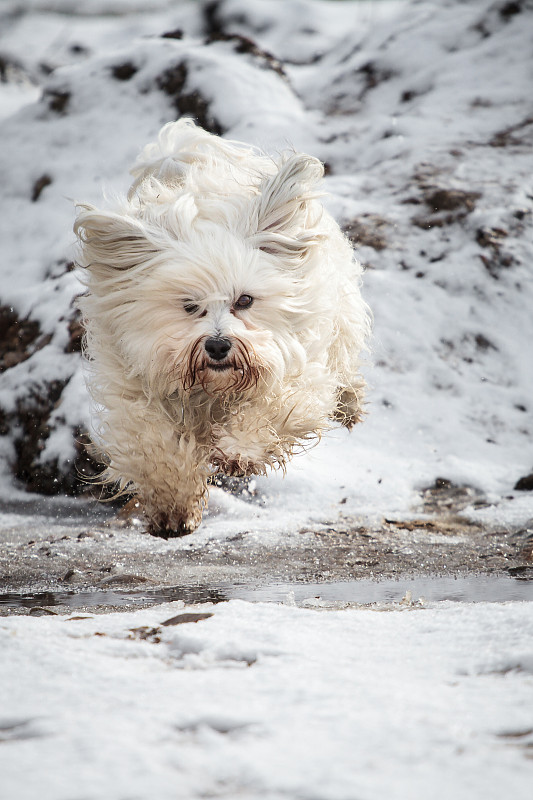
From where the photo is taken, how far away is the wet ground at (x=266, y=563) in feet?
8.93

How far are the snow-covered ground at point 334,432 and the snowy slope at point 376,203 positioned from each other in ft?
0.08

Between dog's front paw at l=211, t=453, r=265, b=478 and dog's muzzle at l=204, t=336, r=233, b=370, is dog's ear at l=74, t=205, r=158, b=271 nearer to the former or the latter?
dog's muzzle at l=204, t=336, r=233, b=370

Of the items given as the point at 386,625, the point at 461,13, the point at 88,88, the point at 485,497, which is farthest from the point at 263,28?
the point at 386,625

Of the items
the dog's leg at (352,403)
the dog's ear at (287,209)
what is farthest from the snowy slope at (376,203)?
the dog's ear at (287,209)

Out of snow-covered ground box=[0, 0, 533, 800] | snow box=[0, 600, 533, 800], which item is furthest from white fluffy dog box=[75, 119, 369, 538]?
snow box=[0, 600, 533, 800]

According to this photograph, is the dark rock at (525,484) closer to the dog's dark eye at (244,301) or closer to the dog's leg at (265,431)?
the dog's leg at (265,431)

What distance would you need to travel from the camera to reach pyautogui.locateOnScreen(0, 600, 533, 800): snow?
1112 millimetres

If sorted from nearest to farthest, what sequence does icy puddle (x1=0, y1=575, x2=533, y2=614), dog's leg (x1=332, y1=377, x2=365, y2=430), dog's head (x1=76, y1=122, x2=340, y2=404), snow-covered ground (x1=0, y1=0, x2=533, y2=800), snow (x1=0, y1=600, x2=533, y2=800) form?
snow (x1=0, y1=600, x2=533, y2=800), snow-covered ground (x1=0, y1=0, x2=533, y2=800), icy puddle (x1=0, y1=575, x2=533, y2=614), dog's head (x1=76, y1=122, x2=340, y2=404), dog's leg (x1=332, y1=377, x2=365, y2=430)

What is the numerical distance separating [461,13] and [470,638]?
11.5 meters

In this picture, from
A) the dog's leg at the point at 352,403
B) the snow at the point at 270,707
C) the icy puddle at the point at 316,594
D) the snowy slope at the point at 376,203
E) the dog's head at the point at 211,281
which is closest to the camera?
the snow at the point at 270,707

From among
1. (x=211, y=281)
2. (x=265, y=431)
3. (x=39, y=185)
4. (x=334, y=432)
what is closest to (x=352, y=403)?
(x=334, y=432)

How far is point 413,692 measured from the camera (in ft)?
4.79

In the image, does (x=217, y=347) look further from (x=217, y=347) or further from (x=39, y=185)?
(x=39, y=185)

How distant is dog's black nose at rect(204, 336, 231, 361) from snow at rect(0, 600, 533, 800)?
1.14 meters
